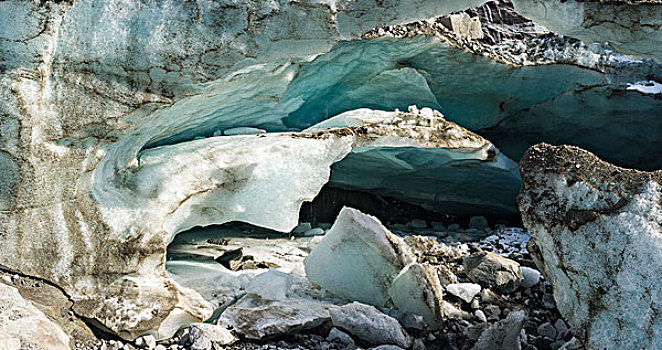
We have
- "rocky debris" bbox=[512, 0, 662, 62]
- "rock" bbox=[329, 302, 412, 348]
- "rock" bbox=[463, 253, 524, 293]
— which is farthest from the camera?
"rock" bbox=[463, 253, 524, 293]

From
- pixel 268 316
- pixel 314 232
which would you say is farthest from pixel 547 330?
pixel 314 232

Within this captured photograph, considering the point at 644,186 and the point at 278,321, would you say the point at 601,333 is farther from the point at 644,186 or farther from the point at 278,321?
the point at 278,321

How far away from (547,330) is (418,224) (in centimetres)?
385

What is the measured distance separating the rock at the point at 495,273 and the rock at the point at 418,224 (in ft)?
9.72

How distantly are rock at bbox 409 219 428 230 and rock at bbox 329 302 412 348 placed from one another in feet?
13.1

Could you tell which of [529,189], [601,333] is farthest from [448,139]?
[601,333]

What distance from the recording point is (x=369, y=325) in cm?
263

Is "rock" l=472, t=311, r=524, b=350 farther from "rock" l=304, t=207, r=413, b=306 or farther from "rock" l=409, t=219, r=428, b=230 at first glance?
"rock" l=409, t=219, r=428, b=230

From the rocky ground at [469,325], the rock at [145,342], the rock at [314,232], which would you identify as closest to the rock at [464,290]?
the rocky ground at [469,325]

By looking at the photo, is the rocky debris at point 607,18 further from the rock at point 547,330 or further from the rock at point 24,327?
the rock at point 24,327

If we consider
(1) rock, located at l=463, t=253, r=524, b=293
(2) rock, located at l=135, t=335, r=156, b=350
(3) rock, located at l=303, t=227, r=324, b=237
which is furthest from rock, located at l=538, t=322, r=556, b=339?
(3) rock, located at l=303, t=227, r=324, b=237

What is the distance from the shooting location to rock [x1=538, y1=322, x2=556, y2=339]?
111 inches

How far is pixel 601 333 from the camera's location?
2016mm

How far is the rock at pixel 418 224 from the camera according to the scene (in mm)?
6629
